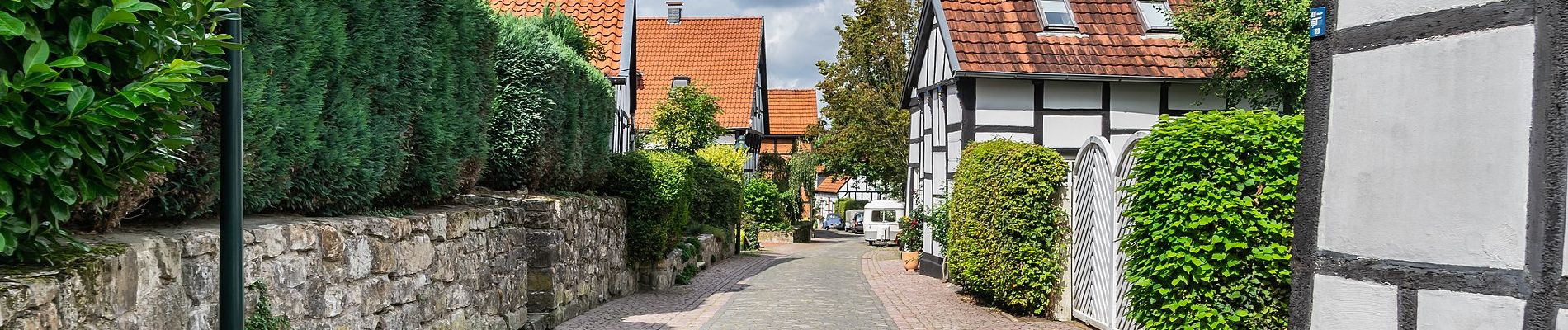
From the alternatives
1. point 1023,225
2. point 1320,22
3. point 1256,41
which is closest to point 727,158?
point 1256,41

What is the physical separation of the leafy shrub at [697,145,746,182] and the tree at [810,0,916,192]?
2932mm

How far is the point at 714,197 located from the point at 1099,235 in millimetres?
14810

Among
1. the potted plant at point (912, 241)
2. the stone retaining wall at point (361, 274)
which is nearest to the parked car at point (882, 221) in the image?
the potted plant at point (912, 241)

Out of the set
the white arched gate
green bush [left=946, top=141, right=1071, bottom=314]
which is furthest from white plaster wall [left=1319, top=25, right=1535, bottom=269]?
green bush [left=946, top=141, right=1071, bottom=314]

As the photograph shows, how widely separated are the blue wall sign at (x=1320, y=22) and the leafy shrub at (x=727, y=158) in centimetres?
2381

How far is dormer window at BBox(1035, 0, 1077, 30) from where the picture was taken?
16953 mm

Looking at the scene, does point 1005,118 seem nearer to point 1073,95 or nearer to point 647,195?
point 1073,95

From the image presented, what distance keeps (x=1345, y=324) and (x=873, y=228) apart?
34.4 m

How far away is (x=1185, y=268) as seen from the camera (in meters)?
6.86

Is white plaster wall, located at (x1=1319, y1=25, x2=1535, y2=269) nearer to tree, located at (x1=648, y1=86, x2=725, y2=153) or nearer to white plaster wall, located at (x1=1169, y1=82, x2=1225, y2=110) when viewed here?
white plaster wall, located at (x1=1169, y1=82, x2=1225, y2=110)

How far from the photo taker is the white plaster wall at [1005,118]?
1642 centimetres

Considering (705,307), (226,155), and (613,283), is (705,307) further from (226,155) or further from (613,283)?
(226,155)

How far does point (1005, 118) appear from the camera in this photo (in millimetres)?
16438

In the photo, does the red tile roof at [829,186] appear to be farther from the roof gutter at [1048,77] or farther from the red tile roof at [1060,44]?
the roof gutter at [1048,77]
